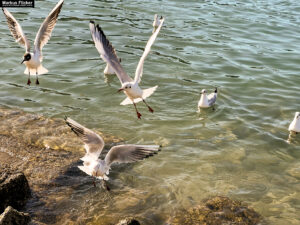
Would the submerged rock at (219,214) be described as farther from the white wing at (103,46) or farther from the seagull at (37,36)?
the seagull at (37,36)

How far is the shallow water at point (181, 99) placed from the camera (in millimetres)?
7391

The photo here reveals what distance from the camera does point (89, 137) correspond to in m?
6.71

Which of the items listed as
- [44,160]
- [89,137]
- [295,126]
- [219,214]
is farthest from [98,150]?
[295,126]

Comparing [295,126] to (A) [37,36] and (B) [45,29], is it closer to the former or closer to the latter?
(B) [45,29]

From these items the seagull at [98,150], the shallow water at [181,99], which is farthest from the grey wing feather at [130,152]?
the shallow water at [181,99]

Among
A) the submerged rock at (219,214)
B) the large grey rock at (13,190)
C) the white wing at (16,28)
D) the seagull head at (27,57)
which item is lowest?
the submerged rock at (219,214)

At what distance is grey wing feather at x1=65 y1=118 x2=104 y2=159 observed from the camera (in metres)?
6.56

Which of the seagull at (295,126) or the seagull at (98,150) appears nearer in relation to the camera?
the seagull at (98,150)

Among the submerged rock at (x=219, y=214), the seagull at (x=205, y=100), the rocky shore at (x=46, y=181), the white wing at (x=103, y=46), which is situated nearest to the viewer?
the rocky shore at (x=46, y=181)

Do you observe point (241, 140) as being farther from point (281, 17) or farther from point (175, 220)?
point (281, 17)

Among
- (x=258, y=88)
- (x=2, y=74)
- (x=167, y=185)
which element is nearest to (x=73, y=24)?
(x=2, y=74)

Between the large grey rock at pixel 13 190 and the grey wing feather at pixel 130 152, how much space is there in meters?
1.41

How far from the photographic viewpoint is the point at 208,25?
58.2 ft

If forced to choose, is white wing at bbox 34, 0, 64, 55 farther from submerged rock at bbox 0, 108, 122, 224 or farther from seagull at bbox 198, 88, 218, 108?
seagull at bbox 198, 88, 218, 108
